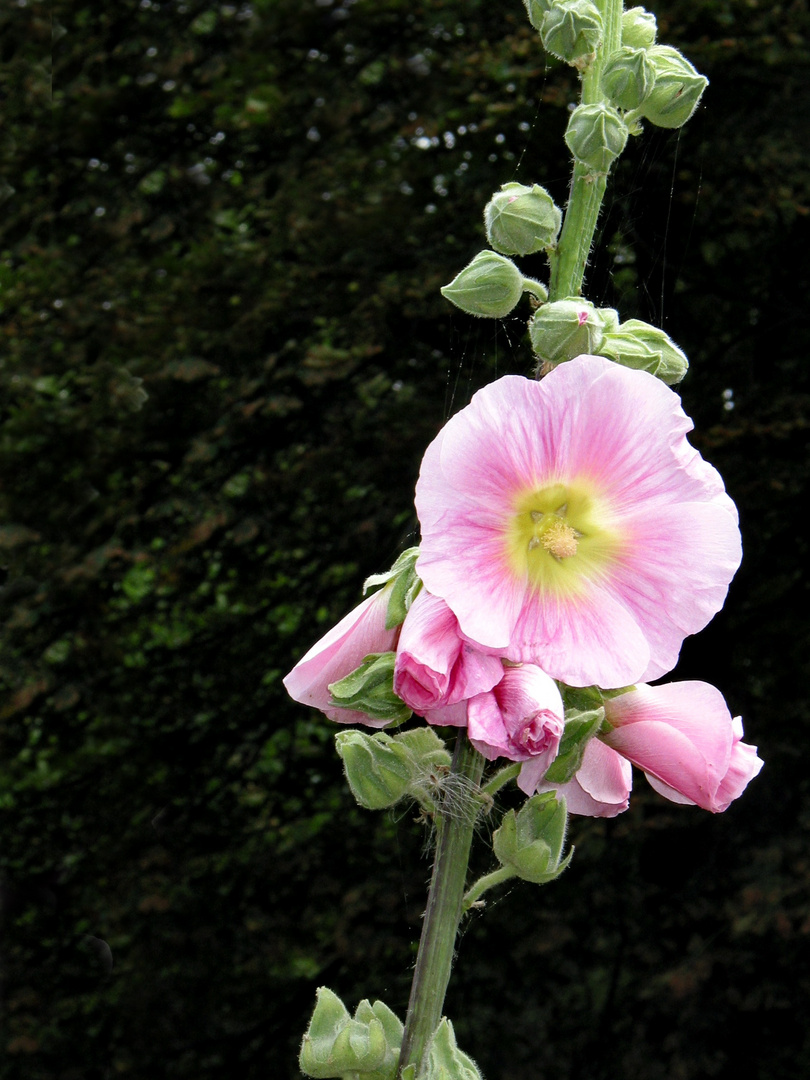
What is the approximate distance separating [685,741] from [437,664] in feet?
0.37

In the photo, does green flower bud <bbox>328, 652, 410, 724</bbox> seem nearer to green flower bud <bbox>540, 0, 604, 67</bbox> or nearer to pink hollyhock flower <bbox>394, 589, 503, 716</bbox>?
pink hollyhock flower <bbox>394, 589, 503, 716</bbox>

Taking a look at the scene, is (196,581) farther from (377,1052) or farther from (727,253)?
(377,1052)

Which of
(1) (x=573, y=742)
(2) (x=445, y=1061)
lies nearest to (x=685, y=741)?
(1) (x=573, y=742)

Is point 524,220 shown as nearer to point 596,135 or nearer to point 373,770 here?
point 596,135

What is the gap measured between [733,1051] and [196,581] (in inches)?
39.3

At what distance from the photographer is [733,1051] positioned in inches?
58.2

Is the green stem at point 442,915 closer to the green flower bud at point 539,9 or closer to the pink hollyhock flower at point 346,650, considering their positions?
the pink hollyhock flower at point 346,650

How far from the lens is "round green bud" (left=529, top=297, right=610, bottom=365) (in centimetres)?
42

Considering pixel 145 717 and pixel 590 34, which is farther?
pixel 145 717

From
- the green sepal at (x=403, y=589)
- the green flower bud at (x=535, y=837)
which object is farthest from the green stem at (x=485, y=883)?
the green sepal at (x=403, y=589)

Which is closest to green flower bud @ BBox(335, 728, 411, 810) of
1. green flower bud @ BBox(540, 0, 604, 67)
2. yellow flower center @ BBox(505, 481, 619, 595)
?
yellow flower center @ BBox(505, 481, 619, 595)

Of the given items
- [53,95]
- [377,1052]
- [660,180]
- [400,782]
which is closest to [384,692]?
[400,782]

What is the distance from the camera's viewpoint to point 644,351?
44 centimetres

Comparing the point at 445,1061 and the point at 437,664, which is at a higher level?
the point at 437,664
